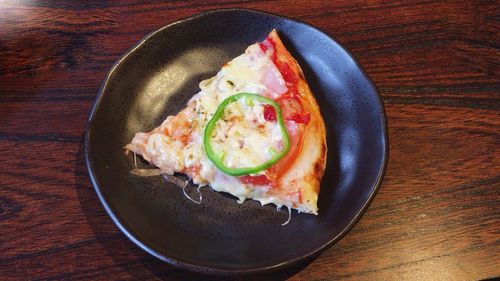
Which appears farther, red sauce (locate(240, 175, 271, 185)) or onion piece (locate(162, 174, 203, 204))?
onion piece (locate(162, 174, 203, 204))

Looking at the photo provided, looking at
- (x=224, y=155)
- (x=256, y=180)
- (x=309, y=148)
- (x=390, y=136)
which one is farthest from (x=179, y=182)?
(x=390, y=136)

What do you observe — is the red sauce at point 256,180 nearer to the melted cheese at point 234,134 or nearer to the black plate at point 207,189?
the melted cheese at point 234,134

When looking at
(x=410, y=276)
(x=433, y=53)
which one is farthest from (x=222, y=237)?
(x=433, y=53)

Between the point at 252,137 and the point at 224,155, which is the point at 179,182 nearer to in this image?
the point at 224,155

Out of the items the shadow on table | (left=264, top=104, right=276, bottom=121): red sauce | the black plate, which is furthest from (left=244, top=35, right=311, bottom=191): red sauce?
the shadow on table

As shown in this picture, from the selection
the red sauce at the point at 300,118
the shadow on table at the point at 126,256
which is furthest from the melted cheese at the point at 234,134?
the shadow on table at the point at 126,256

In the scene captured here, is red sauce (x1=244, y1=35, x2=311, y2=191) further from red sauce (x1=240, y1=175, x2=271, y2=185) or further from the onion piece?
the onion piece
